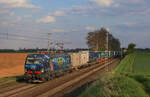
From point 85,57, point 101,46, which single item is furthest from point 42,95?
point 101,46

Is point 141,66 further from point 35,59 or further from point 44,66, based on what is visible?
point 35,59

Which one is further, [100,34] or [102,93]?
[100,34]

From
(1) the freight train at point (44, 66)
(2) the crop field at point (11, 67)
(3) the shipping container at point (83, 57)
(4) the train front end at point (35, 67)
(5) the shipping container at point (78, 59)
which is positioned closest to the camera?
(4) the train front end at point (35, 67)

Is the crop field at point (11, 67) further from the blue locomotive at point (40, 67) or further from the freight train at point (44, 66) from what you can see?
the blue locomotive at point (40, 67)

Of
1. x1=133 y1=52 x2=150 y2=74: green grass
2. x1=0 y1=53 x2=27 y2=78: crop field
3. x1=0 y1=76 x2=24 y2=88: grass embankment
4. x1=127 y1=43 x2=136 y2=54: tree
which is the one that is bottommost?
x1=0 y1=53 x2=27 y2=78: crop field

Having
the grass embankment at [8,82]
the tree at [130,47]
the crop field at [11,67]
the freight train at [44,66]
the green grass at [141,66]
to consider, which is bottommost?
the crop field at [11,67]

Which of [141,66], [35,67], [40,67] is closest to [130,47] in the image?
[141,66]

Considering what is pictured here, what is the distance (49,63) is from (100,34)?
81.0m

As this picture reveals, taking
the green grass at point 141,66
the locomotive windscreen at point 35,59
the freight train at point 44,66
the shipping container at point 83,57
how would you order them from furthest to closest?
the shipping container at point 83,57 → the green grass at point 141,66 → the locomotive windscreen at point 35,59 → the freight train at point 44,66

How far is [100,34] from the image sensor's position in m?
102

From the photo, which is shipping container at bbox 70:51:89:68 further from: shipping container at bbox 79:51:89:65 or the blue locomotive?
the blue locomotive

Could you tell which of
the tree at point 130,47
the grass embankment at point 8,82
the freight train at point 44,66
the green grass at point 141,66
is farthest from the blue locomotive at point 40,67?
the tree at point 130,47

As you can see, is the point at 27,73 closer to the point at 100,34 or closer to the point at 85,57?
the point at 85,57

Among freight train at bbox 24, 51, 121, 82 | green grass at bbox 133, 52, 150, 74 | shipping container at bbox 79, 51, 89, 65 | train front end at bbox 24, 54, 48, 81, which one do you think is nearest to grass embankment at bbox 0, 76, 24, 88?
freight train at bbox 24, 51, 121, 82
